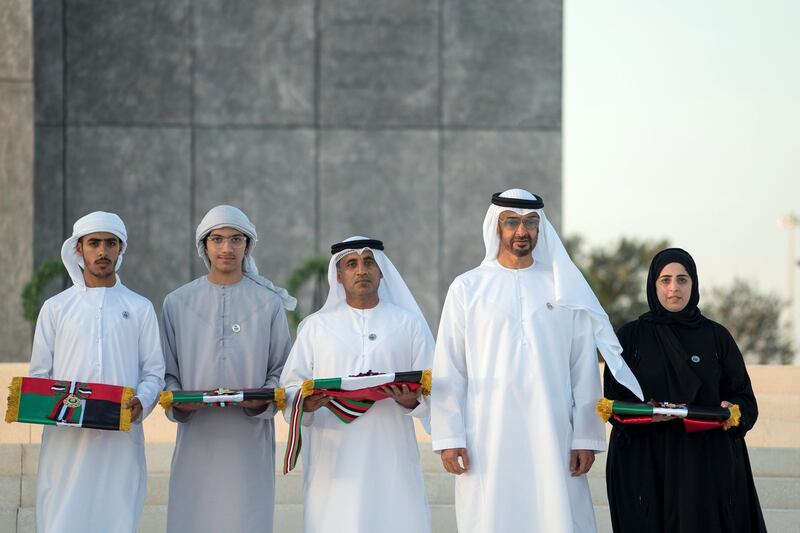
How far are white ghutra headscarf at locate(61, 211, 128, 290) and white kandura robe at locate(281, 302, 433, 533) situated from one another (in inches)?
39.1

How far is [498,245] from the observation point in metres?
5.67

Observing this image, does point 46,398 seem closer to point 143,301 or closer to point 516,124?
point 143,301

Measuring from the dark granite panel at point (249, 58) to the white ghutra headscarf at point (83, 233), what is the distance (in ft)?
35.6

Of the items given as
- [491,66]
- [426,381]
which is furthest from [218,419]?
[491,66]

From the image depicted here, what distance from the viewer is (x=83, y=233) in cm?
579

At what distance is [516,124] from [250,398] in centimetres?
1169

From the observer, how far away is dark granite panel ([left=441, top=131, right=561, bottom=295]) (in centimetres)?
1675

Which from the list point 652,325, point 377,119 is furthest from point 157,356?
point 377,119

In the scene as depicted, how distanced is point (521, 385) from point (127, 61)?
12.3 meters

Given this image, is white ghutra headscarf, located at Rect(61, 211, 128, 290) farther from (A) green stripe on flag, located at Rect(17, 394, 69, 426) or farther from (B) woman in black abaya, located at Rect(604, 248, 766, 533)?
(B) woman in black abaya, located at Rect(604, 248, 766, 533)

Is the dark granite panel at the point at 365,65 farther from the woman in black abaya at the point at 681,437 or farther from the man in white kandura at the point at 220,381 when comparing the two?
the woman in black abaya at the point at 681,437

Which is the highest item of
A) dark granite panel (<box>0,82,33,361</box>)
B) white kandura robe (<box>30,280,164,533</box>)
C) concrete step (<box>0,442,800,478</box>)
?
dark granite panel (<box>0,82,33,361</box>)

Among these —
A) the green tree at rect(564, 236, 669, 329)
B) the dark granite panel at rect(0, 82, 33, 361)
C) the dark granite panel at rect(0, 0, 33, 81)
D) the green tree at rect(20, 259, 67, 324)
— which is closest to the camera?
the dark granite panel at rect(0, 0, 33, 81)

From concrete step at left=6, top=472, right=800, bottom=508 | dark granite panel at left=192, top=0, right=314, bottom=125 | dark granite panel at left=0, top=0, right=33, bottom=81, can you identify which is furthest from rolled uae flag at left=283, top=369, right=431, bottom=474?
dark granite panel at left=192, top=0, right=314, bottom=125
